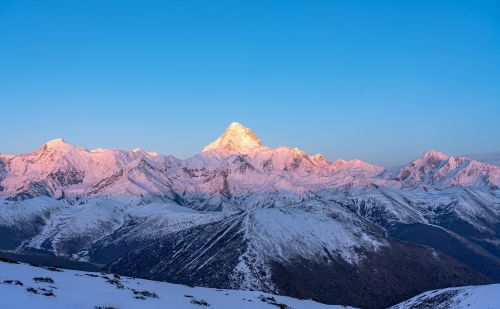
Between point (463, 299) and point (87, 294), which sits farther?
point (463, 299)

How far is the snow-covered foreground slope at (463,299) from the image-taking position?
96.8 meters

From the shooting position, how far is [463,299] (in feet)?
353

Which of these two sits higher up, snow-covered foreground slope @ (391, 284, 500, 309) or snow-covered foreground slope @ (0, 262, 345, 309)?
snow-covered foreground slope @ (0, 262, 345, 309)

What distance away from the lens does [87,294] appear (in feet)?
163

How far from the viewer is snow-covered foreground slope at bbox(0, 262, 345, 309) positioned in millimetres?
→ 42750

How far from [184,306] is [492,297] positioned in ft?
220

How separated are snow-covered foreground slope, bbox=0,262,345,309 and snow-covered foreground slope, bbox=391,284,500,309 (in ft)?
153

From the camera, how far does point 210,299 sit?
6612 centimetres

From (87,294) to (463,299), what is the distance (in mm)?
83506

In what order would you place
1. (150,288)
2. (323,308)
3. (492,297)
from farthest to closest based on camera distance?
(492,297)
(323,308)
(150,288)

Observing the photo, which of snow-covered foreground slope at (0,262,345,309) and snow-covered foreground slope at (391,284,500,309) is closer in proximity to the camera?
snow-covered foreground slope at (0,262,345,309)

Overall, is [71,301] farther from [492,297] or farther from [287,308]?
[492,297]

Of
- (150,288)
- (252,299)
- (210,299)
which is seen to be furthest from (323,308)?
(150,288)

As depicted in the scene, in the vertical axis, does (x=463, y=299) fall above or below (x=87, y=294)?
below
